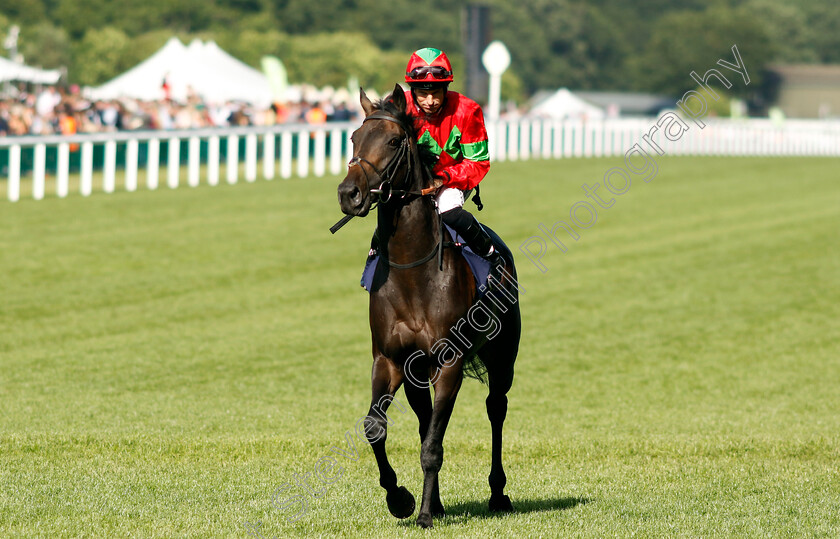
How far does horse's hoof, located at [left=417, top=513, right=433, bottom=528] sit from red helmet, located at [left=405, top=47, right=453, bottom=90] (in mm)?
2304

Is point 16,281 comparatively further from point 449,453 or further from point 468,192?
point 468,192

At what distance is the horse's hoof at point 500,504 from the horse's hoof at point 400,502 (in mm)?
694

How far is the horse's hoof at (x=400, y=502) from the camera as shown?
6.21m

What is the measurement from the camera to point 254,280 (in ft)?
52.0

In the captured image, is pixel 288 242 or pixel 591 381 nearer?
pixel 591 381

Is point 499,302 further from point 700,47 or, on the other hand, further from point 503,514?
point 700,47

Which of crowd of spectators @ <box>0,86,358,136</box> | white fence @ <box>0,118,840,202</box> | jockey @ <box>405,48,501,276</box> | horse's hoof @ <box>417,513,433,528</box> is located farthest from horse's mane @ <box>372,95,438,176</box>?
crowd of spectators @ <box>0,86,358,136</box>

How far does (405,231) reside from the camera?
624cm

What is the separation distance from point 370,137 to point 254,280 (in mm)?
10106

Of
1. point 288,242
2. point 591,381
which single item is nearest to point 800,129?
point 288,242

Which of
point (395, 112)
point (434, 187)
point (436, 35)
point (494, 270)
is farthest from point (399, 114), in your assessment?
point (436, 35)

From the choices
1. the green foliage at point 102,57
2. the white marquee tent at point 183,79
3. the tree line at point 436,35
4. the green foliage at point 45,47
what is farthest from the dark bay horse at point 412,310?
the green foliage at point 102,57

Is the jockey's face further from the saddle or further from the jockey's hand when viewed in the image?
the saddle

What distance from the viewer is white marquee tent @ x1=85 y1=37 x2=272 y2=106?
108ft
